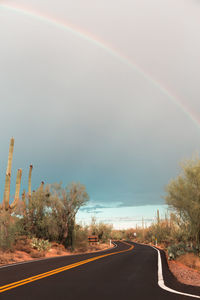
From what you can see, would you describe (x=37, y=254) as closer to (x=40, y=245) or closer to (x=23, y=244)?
(x=40, y=245)

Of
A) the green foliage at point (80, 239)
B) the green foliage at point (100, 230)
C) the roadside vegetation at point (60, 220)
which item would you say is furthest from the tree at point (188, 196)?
the green foliage at point (100, 230)

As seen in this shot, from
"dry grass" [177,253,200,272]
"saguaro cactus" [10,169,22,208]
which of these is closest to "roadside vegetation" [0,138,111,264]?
"saguaro cactus" [10,169,22,208]

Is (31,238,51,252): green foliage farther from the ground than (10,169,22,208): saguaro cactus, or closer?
A: closer

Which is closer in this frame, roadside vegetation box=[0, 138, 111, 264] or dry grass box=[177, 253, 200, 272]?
dry grass box=[177, 253, 200, 272]

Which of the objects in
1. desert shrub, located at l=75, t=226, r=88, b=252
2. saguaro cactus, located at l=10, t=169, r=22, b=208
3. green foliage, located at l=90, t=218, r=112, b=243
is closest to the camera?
saguaro cactus, located at l=10, t=169, r=22, b=208

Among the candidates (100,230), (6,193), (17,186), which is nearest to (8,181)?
(6,193)

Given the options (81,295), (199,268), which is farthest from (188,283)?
(199,268)

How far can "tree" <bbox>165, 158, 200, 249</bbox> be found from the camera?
677 inches

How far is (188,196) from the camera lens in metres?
17.4

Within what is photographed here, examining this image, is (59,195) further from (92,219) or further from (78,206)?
(92,219)

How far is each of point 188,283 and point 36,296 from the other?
5117mm

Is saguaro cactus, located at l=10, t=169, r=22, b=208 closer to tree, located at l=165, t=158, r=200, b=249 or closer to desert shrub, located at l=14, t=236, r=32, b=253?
desert shrub, located at l=14, t=236, r=32, b=253

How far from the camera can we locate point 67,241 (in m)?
30.9

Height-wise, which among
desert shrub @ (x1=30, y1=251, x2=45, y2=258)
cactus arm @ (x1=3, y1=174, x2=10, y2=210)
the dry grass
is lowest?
desert shrub @ (x1=30, y1=251, x2=45, y2=258)
